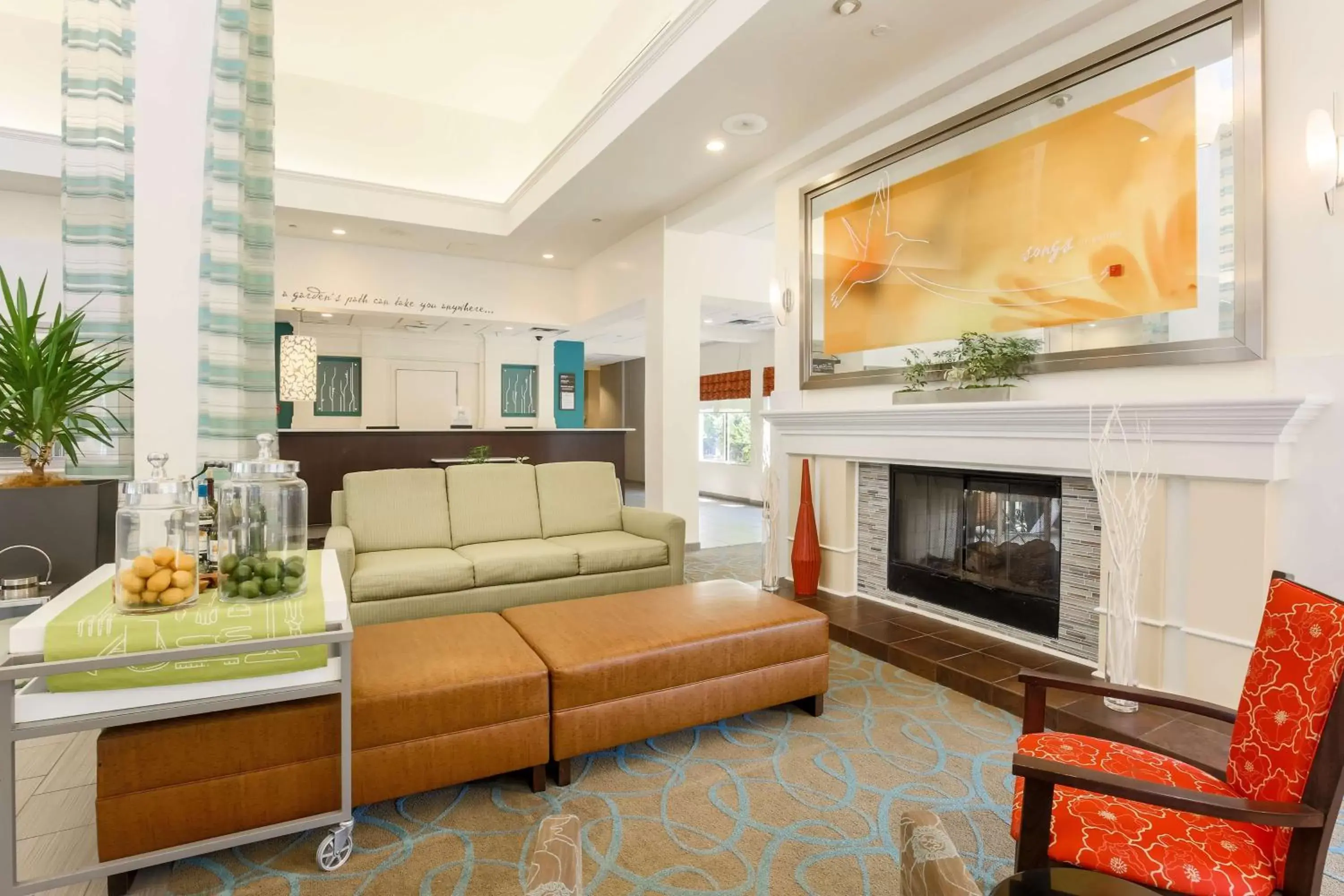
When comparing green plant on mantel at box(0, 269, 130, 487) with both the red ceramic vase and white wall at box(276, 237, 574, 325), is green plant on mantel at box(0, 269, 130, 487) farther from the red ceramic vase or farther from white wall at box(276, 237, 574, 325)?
white wall at box(276, 237, 574, 325)

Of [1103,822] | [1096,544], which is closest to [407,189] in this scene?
[1096,544]

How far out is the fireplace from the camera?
3.29 m

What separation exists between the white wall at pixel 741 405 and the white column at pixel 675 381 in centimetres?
Answer: 387


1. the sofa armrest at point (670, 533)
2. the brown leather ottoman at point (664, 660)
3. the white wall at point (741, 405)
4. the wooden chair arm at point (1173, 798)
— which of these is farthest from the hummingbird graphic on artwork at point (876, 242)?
the white wall at point (741, 405)

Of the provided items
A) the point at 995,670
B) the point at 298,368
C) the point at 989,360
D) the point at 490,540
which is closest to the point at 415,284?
the point at 298,368

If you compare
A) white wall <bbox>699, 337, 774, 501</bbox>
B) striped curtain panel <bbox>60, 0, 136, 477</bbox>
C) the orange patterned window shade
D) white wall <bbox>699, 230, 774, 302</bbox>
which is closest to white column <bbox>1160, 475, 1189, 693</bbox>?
striped curtain panel <bbox>60, 0, 136, 477</bbox>

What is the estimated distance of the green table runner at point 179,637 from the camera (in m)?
1.50

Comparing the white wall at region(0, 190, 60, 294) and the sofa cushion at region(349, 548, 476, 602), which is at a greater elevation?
the white wall at region(0, 190, 60, 294)

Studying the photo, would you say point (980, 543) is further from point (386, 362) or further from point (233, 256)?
point (386, 362)

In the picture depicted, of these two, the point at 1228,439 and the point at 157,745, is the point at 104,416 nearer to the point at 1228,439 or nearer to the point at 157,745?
the point at 157,745

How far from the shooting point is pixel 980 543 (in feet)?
11.9

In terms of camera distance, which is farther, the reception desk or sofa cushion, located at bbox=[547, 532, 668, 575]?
the reception desk

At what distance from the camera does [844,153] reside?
13.8 feet

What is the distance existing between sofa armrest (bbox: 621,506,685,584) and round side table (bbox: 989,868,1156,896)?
3054 mm
